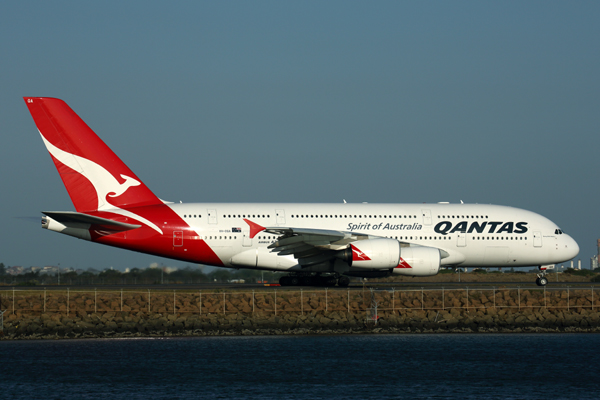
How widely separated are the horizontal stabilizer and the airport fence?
3257 mm

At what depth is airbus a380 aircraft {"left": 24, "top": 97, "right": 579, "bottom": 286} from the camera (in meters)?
36.9

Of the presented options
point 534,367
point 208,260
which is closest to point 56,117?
point 208,260

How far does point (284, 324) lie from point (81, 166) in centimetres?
1354

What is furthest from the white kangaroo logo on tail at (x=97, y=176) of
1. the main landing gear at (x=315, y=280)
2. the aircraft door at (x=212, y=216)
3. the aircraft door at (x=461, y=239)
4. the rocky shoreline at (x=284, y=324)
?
the aircraft door at (x=461, y=239)

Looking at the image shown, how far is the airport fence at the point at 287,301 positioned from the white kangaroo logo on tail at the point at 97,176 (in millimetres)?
4858

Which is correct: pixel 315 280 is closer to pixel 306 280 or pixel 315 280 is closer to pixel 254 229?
pixel 306 280

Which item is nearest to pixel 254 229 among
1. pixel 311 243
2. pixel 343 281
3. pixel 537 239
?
pixel 311 243

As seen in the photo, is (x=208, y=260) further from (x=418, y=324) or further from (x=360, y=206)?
(x=418, y=324)

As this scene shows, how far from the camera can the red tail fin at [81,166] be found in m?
38.2

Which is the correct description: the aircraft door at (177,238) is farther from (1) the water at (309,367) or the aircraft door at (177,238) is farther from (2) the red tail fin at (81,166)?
(1) the water at (309,367)

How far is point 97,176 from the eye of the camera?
126 ft

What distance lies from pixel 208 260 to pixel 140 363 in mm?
11116

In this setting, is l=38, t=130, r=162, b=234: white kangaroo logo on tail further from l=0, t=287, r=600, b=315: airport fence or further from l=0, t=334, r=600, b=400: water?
l=0, t=334, r=600, b=400: water

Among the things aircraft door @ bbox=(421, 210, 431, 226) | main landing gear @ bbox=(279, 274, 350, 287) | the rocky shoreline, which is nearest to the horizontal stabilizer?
the rocky shoreline
